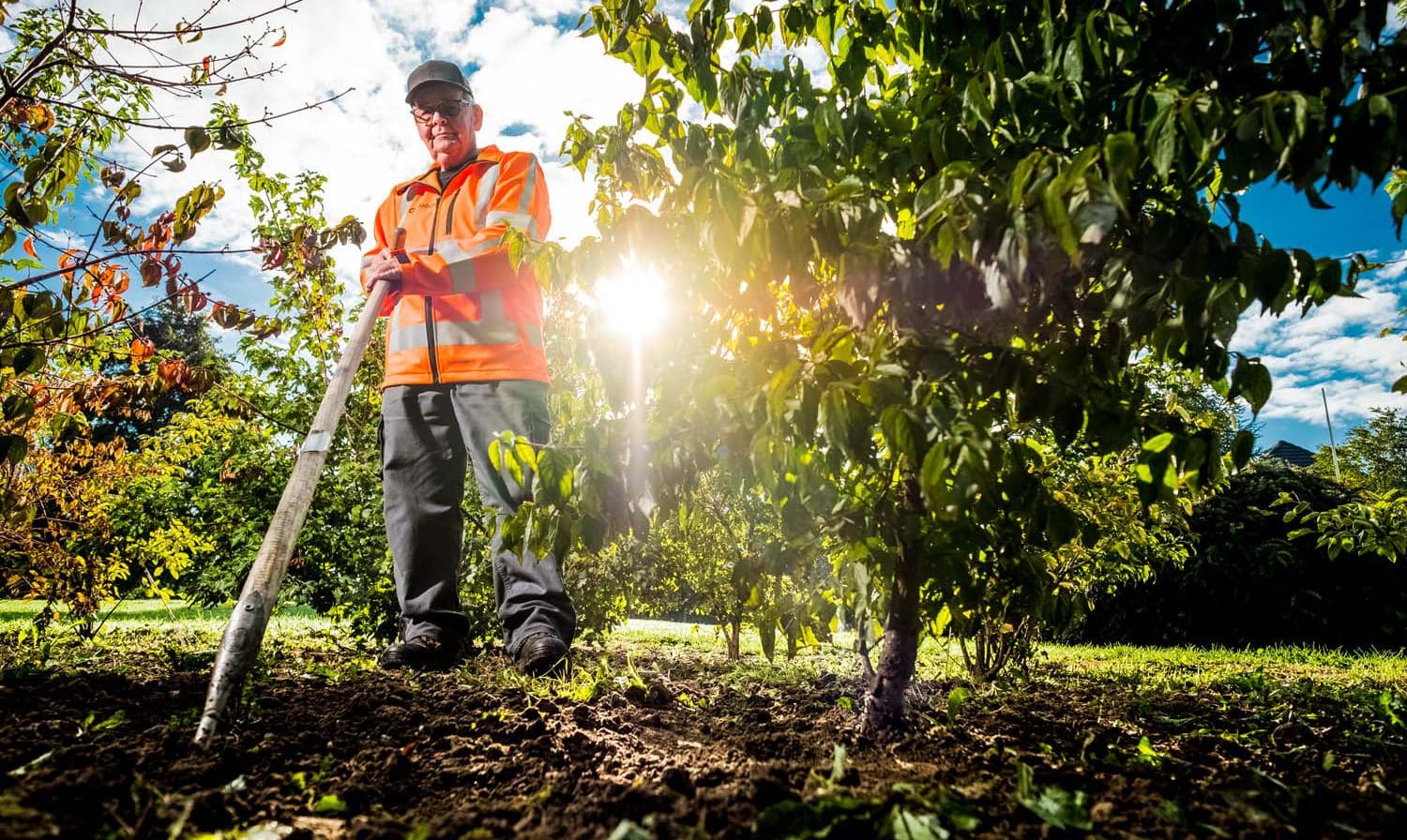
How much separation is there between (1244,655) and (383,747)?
9.35 m

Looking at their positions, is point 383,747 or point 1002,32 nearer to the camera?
point 1002,32

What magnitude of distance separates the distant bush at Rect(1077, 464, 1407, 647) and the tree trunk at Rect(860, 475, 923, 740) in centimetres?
870

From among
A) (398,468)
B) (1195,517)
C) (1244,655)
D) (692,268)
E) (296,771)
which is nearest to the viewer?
(296,771)

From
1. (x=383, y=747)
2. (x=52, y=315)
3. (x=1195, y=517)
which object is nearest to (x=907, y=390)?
(x=383, y=747)

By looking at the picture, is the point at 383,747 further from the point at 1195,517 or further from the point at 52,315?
the point at 1195,517

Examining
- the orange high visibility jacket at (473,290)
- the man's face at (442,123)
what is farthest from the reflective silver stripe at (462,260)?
the man's face at (442,123)

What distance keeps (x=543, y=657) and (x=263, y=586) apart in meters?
1.19

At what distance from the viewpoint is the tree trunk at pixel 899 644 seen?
203 cm

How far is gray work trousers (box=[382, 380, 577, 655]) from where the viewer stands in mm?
3127

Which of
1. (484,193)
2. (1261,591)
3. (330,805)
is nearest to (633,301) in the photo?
(330,805)

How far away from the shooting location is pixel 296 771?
5.51ft

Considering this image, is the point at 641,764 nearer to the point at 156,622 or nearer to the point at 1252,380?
the point at 1252,380

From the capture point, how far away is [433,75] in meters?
3.58

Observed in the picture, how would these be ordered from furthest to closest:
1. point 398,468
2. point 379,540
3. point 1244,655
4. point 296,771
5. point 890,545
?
point 1244,655 → point 379,540 → point 398,468 → point 890,545 → point 296,771
